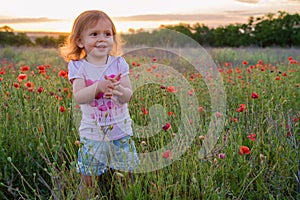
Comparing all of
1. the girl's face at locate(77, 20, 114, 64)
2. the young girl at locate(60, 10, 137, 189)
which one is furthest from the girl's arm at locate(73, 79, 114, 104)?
the girl's face at locate(77, 20, 114, 64)

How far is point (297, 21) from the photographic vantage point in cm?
2139

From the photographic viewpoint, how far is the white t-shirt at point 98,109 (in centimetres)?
225

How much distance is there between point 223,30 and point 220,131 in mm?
21516

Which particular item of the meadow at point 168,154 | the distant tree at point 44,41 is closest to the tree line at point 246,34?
the distant tree at point 44,41

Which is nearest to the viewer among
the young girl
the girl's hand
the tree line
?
the girl's hand

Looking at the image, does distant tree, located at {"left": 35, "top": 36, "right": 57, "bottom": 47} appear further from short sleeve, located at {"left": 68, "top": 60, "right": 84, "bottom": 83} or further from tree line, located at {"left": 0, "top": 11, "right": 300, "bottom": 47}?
short sleeve, located at {"left": 68, "top": 60, "right": 84, "bottom": 83}

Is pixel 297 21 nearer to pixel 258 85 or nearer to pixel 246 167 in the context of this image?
pixel 258 85

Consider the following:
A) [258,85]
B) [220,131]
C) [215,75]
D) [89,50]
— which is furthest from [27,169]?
[215,75]

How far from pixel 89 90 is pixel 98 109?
0.75 ft

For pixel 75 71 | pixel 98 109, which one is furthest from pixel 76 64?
pixel 98 109

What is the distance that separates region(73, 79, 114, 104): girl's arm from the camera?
6.32ft

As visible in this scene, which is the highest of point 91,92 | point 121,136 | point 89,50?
point 89,50

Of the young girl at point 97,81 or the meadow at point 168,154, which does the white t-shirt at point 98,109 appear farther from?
the meadow at point 168,154

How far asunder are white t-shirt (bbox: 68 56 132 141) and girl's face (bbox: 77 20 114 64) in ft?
0.30
